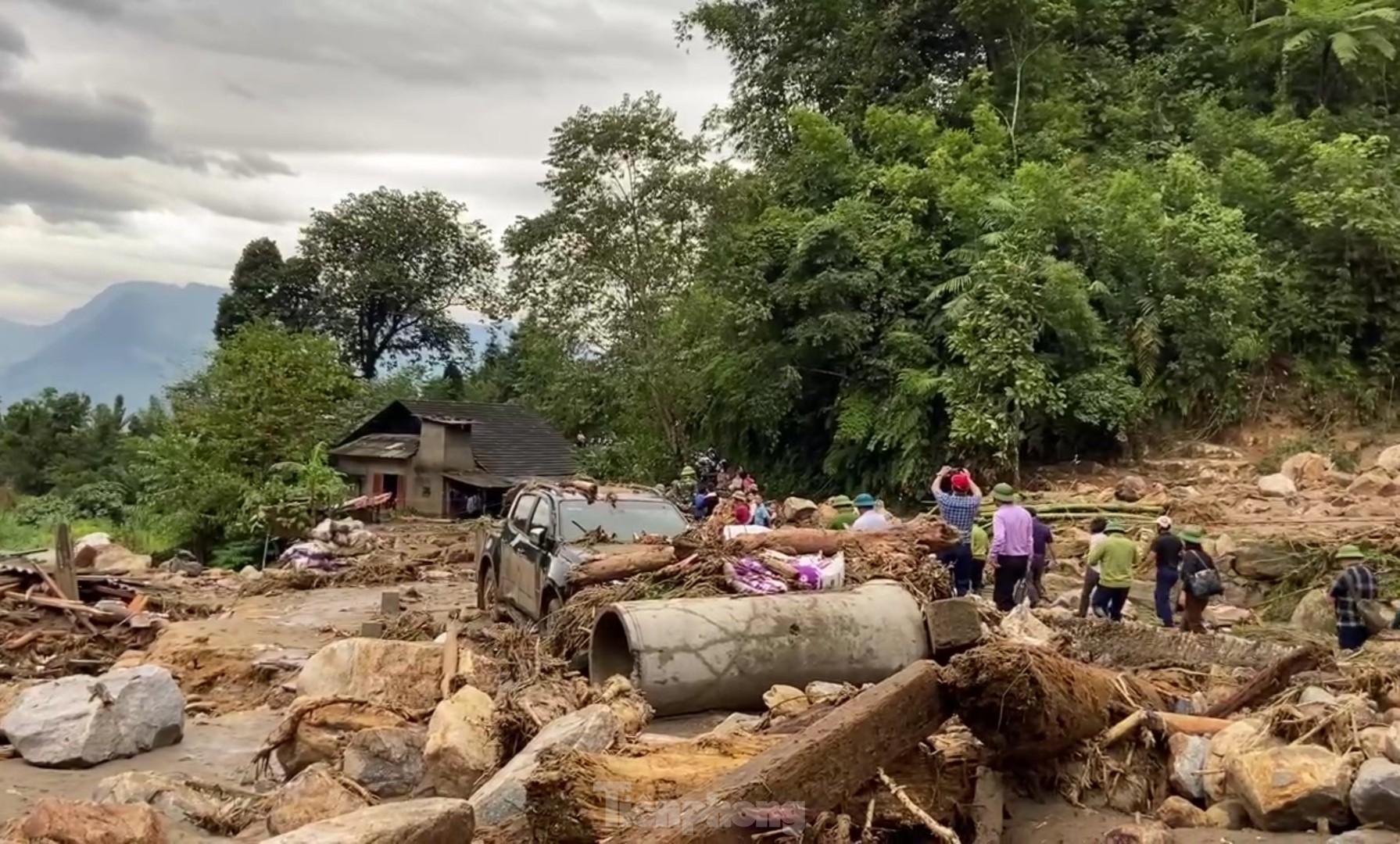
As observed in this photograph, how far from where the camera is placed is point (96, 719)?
333 inches

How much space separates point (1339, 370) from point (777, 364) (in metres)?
10.9

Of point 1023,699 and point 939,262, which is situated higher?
point 939,262

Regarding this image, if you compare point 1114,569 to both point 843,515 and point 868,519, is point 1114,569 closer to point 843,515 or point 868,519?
point 868,519

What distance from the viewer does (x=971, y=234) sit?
24.4 metres

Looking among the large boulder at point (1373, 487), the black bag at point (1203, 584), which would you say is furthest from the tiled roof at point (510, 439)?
the black bag at point (1203, 584)

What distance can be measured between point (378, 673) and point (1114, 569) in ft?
23.1

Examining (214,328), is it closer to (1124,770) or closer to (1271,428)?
(1271,428)

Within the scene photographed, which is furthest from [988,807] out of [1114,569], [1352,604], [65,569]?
[65,569]

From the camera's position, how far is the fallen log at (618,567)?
1032 centimetres

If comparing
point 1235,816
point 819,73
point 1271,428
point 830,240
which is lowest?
point 1235,816

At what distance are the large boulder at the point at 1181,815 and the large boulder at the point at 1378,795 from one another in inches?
28.4

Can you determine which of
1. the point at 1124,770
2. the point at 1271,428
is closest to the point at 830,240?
the point at 1271,428

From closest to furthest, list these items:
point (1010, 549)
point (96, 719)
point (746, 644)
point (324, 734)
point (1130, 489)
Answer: point (324, 734)
point (96, 719)
point (746, 644)
point (1010, 549)
point (1130, 489)

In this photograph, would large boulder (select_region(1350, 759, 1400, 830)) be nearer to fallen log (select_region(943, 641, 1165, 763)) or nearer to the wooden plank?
fallen log (select_region(943, 641, 1165, 763))
